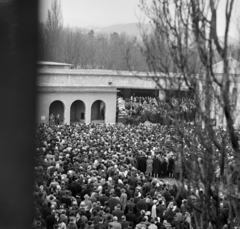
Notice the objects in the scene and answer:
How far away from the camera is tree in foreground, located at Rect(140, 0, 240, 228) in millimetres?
4586

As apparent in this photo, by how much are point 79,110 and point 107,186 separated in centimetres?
2218

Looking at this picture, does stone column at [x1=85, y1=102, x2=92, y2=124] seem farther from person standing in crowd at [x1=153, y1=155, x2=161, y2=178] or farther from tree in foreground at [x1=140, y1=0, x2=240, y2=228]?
tree in foreground at [x1=140, y1=0, x2=240, y2=228]

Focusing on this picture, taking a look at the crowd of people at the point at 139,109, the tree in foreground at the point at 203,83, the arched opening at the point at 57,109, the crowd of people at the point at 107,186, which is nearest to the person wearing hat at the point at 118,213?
the crowd of people at the point at 107,186

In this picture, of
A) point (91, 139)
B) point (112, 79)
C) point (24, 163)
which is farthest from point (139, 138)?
point (24, 163)

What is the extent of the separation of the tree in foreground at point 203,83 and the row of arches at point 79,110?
1063 inches

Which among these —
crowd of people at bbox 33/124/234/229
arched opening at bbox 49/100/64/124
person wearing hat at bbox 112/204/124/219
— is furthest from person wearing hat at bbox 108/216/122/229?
arched opening at bbox 49/100/64/124

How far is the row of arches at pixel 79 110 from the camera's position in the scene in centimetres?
3244

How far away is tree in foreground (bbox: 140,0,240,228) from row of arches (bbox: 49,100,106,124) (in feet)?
88.6

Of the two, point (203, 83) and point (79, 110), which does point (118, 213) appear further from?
point (79, 110)

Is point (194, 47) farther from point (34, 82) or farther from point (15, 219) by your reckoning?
point (15, 219)

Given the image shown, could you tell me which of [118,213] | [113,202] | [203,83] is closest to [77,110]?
[113,202]

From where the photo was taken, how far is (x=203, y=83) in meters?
4.77

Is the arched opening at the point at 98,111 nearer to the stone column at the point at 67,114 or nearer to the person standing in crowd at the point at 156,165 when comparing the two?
the stone column at the point at 67,114

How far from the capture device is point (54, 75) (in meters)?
33.0
